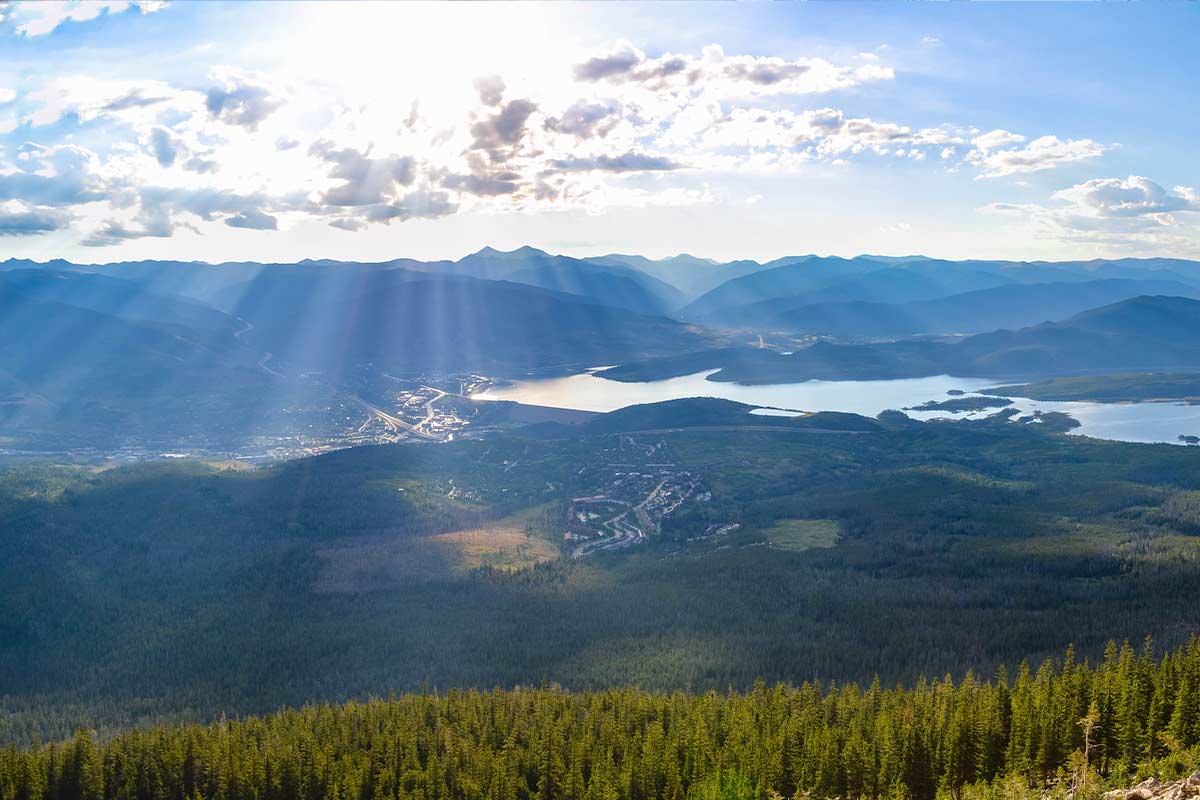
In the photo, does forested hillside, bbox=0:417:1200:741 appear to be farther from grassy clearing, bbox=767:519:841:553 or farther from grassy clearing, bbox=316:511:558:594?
grassy clearing, bbox=767:519:841:553

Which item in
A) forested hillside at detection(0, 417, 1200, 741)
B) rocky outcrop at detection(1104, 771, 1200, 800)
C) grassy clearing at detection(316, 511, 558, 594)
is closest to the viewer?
rocky outcrop at detection(1104, 771, 1200, 800)

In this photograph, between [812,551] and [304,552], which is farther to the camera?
[304,552]

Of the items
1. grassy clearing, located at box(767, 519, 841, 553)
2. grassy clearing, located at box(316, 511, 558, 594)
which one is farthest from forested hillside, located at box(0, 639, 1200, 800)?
grassy clearing, located at box(767, 519, 841, 553)

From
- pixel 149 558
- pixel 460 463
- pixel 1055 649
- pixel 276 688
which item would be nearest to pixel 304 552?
pixel 149 558

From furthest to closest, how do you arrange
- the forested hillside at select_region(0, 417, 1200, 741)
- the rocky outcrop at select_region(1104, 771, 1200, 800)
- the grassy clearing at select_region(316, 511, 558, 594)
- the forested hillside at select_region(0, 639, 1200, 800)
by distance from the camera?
1. the grassy clearing at select_region(316, 511, 558, 594)
2. the forested hillside at select_region(0, 417, 1200, 741)
3. the forested hillside at select_region(0, 639, 1200, 800)
4. the rocky outcrop at select_region(1104, 771, 1200, 800)

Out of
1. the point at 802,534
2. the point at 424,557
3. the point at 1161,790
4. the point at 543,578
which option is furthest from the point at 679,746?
the point at 802,534

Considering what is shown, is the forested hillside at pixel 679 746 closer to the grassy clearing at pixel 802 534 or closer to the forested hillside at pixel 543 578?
the forested hillside at pixel 543 578

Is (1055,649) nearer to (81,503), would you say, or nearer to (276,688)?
(276,688)
